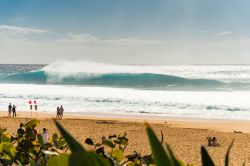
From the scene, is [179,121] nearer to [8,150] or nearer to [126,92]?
[8,150]

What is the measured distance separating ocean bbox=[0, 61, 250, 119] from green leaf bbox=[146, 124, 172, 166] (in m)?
24.4

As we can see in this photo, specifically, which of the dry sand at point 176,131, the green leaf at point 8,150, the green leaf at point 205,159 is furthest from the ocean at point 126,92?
the green leaf at point 205,159

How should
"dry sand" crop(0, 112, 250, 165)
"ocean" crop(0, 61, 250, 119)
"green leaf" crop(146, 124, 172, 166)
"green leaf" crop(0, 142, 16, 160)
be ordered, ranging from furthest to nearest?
1. "ocean" crop(0, 61, 250, 119)
2. "dry sand" crop(0, 112, 250, 165)
3. "green leaf" crop(0, 142, 16, 160)
4. "green leaf" crop(146, 124, 172, 166)

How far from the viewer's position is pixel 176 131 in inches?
728

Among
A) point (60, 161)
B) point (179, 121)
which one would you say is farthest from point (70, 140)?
point (179, 121)

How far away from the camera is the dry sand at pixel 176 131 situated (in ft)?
45.5

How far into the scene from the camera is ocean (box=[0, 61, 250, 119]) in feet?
92.1

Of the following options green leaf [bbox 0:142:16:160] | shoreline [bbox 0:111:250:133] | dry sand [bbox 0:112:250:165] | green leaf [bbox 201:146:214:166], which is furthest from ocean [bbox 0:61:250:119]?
green leaf [bbox 201:146:214:166]

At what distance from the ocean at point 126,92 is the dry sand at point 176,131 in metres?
3.01

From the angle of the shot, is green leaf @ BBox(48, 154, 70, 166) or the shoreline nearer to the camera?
green leaf @ BBox(48, 154, 70, 166)

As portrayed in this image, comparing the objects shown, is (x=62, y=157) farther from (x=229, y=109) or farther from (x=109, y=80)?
(x=109, y=80)

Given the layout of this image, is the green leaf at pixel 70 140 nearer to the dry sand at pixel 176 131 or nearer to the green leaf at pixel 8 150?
the green leaf at pixel 8 150

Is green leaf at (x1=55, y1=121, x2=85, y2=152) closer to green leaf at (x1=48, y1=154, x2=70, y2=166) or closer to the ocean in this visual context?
green leaf at (x1=48, y1=154, x2=70, y2=166)

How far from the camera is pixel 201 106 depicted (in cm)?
3042
